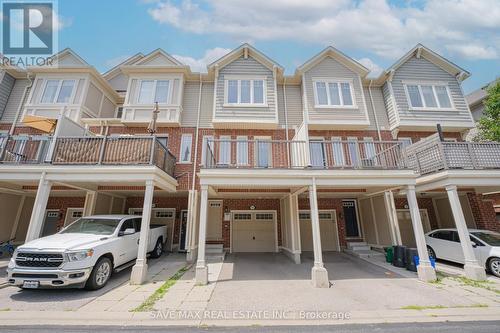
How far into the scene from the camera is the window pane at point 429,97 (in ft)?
40.3

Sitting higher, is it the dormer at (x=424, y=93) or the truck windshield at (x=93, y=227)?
the dormer at (x=424, y=93)

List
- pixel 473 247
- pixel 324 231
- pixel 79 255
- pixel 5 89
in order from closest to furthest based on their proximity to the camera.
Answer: pixel 79 255 < pixel 473 247 < pixel 5 89 < pixel 324 231

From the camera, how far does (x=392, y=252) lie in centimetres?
927

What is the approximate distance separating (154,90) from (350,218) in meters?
13.7

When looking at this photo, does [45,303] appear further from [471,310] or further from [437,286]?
[437,286]

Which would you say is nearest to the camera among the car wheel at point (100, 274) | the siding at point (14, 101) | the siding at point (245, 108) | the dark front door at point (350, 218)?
the car wheel at point (100, 274)

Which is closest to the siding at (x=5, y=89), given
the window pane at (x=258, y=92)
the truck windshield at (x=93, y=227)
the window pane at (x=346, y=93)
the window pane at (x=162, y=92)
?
the window pane at (x=162, y=92)

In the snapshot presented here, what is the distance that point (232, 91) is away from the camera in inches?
477

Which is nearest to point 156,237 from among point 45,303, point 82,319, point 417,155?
point 45,303

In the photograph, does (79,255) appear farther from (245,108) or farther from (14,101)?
(14,101)

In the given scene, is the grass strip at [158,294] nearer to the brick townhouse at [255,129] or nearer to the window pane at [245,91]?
the brick townhouse at [255,129]

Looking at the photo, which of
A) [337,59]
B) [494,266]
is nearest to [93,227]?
[494,266]

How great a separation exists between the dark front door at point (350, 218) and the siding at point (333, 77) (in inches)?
202

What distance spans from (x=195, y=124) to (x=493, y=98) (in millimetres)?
18704
